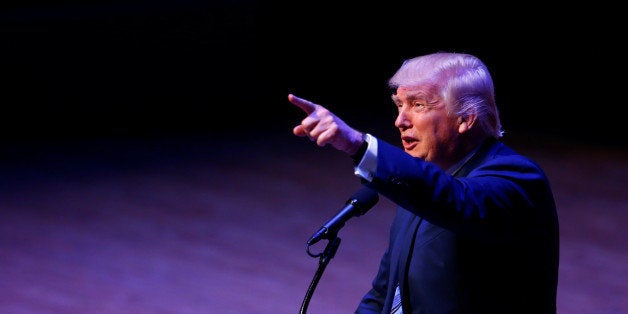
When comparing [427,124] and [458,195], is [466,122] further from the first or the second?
[458,195]

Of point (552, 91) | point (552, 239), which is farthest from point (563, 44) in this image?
point (552, 239)

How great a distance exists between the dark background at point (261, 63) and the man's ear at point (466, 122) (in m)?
4.62

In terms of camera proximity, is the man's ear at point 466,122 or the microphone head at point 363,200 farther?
the microphone head at point 363,200

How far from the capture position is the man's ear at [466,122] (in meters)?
1.68

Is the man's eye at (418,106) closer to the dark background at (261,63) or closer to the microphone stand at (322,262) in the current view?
the microphone stand at (322,262)

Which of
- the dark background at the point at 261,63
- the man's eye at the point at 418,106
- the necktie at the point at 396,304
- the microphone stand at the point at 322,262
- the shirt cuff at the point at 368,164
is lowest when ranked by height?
the necktie at the point at 396,304

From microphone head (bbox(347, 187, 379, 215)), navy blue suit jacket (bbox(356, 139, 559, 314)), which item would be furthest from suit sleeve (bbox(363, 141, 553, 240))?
microphone head (bbox(347, 187, 379, 215))

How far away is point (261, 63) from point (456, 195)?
5.69 metres

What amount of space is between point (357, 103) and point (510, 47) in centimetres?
134

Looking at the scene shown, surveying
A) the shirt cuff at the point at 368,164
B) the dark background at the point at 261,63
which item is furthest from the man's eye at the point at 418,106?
the dark background at the point at 261,63

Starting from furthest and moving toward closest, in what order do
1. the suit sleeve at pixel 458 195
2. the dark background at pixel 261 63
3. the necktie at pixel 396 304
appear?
the dark background at pixel 261 63
the necktie at pixel 396 304
the suit sleeve at pixel 458 195

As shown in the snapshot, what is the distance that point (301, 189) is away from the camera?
16.9 ft

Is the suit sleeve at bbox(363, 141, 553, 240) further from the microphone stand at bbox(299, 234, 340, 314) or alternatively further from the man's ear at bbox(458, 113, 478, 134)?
the microphone stand at bbox(299, 234, 340, 314)

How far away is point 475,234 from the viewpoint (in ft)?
4.83
